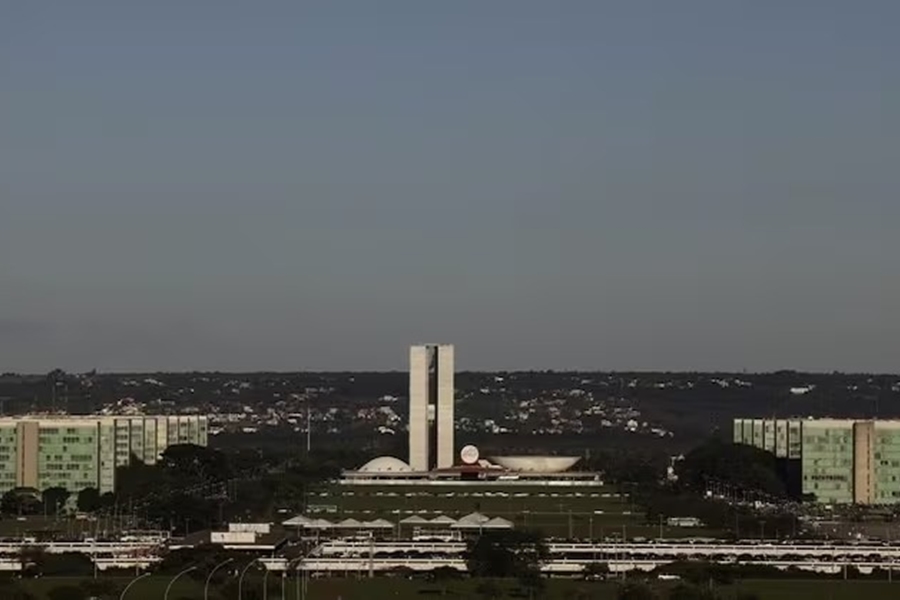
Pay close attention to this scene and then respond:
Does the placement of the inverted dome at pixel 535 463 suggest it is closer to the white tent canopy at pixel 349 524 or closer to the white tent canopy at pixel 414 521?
the white tent canopy at pixel 414 521

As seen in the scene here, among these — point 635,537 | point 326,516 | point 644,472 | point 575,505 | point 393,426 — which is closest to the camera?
point 635,537

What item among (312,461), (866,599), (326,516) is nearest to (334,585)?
(866,599)

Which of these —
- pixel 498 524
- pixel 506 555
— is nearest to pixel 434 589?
pixel 506 555

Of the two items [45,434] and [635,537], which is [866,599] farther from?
[45,434]

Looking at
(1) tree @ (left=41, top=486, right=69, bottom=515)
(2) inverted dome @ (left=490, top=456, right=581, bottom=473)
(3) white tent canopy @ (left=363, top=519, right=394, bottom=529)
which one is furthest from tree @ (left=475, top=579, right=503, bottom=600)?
(2) inverted dome @ (left=490, top=456, right=581, bottom=473)

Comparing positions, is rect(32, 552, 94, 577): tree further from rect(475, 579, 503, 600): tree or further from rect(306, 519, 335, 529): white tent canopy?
rect(306, 519, 335, 529): white tent canopy

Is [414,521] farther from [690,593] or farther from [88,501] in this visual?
[690,593]

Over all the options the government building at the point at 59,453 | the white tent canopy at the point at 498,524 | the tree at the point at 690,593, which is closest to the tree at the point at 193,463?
the government building at the point at 59,453
